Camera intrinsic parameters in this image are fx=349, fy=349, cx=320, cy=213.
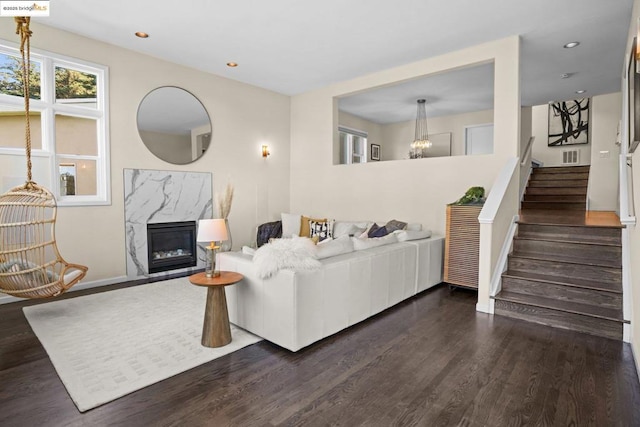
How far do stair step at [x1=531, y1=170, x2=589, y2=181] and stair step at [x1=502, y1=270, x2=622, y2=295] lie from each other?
4.86 meters

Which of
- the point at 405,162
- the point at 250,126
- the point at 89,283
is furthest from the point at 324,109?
the point at 89,283

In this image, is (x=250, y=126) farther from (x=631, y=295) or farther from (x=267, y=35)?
(x=631, y=295)

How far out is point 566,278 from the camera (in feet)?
11.9

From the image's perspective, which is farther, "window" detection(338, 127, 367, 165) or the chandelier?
"window" detection(338, 127, 367, 165)

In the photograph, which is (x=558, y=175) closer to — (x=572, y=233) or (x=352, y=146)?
(x=572, y=233)

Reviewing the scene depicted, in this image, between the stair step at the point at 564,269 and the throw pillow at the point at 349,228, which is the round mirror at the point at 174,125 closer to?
the throw pillow at the point at 349,228

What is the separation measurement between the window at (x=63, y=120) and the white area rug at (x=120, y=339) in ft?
4.86

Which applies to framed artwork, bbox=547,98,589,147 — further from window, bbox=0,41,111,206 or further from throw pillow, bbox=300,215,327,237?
window, bbox=0,41,111,206

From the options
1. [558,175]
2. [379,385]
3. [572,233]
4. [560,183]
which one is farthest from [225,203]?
[558,175]

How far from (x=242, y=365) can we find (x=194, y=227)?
358cm

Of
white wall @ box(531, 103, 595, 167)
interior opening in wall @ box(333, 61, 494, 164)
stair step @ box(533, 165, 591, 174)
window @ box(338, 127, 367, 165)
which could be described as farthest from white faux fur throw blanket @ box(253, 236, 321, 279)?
white wall @ box(531, 103, 595, 167)

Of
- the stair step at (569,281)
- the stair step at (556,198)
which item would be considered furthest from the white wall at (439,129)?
the stair step at (569,281)

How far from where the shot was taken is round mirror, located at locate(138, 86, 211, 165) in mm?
5117

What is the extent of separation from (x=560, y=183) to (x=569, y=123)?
2406 mm
